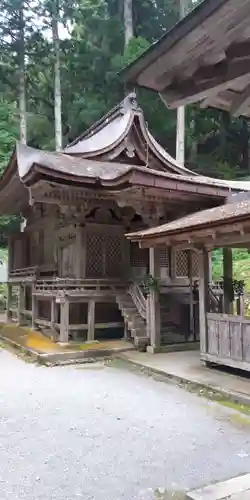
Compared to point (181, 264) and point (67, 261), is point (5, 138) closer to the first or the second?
point (67, 261)

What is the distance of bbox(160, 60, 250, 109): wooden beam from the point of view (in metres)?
2.47

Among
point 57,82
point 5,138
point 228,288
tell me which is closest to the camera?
point 228,288

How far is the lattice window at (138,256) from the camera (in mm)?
11992

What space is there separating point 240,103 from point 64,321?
8.05m

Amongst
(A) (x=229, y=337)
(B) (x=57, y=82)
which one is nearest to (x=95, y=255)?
(A) (x=229, y=337)

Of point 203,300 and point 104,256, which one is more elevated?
point 104,256

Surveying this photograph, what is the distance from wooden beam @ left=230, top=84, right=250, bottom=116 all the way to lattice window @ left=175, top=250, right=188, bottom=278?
8689 millimetres

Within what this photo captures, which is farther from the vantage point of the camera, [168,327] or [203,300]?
[168,327]

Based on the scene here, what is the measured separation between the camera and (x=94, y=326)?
10477mm

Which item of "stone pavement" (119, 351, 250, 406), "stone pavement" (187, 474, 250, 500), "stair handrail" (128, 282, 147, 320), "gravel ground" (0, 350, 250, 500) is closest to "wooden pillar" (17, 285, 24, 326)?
"stair handrail" (128, 282, 147, 320)

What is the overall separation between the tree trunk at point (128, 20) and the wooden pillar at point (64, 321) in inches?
692

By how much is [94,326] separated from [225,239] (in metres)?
4.50

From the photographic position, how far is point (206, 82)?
2.66 meters

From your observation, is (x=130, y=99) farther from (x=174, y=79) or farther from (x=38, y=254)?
(x=174, y=79)
